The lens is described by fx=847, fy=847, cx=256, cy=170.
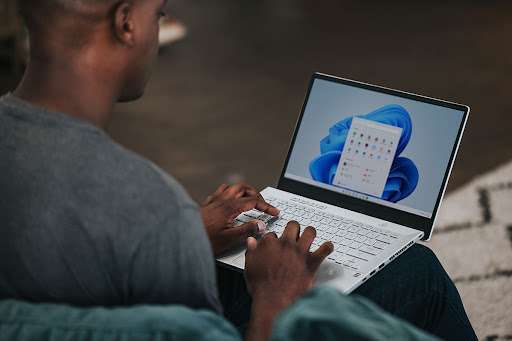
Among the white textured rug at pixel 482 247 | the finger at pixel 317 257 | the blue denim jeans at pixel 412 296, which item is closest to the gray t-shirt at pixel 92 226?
the finger at pixel 317 257

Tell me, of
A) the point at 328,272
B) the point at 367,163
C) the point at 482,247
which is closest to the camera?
the point at 328,272

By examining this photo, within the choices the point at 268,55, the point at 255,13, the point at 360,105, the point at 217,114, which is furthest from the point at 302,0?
the point at 360,105

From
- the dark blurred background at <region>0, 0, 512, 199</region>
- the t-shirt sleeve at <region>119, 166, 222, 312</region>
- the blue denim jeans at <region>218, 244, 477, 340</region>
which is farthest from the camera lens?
the dark blurred background at <region>0, 0, 512, 199</region>

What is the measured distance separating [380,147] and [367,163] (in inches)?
1.5

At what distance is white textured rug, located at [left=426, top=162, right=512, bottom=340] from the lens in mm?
2127

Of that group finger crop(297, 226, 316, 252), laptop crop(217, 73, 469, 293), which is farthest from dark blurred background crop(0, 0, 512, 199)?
finger crop(297, 226, 316, 252)

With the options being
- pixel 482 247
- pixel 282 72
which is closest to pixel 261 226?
pixel 482 247

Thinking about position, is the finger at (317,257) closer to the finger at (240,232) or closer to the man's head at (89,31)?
the finger at (240,232)

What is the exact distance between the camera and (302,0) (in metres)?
5.55

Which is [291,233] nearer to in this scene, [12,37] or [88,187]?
[88,187]

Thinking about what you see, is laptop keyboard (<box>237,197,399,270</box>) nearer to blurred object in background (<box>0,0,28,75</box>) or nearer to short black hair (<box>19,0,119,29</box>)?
short black hair (<box>19,0,119,29</box>)

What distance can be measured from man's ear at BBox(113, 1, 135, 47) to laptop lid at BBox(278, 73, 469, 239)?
0.64 metres

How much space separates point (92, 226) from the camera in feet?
2.89

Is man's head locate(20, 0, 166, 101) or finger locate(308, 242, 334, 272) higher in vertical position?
man's head locate(20, 0, 166, 101)
